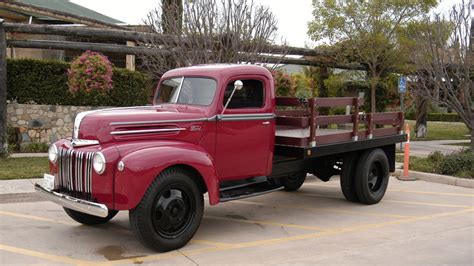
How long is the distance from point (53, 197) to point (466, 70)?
31.1ft

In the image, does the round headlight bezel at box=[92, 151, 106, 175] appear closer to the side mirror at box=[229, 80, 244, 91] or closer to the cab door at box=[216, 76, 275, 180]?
the cab door at box=[216, 76, 275, 180]

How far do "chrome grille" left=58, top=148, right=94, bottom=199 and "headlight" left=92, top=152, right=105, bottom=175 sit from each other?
0.39 ft

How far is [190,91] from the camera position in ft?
21.1

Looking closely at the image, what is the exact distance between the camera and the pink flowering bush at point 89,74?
42.3 ft

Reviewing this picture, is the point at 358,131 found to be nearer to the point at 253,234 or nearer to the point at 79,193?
the point at 253,234

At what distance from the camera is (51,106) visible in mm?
13312

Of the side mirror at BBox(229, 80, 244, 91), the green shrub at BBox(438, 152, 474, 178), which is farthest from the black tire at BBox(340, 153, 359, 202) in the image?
the green shrub at BBox(438, 152, 474, 178)

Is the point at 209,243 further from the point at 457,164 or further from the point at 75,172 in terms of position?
the point at 457,164

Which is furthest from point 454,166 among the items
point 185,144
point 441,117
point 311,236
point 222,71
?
point 441,117

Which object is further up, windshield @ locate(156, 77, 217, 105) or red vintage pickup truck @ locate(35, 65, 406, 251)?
windshield @ locate(156, 77, 217, 105)

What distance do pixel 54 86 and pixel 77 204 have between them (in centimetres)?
906

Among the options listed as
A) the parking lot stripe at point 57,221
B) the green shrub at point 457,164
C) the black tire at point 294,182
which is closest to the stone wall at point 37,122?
the parking lot stripe at point 57,221

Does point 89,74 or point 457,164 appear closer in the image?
point 457,164

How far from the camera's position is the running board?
6.06 metres
